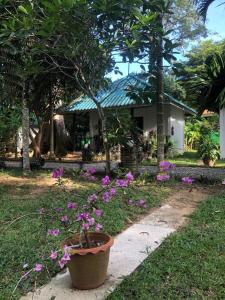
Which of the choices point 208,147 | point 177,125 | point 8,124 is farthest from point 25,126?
point 177,125

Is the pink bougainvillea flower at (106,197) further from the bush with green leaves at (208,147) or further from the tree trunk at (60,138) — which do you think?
the tree trunk at (60,138)

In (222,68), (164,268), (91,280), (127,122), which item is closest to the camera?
(91,280)

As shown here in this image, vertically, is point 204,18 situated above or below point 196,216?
above

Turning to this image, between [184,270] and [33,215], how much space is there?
3.23 m

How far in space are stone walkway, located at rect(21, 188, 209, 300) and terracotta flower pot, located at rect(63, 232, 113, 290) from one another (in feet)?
0.24

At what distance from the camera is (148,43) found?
830cm

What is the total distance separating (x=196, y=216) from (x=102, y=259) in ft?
9.53

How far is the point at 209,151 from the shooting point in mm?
12953

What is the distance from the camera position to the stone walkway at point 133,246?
355 centimetres

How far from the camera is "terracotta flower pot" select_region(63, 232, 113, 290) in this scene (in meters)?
3.53

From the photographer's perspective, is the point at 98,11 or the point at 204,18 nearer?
the point at 98,11

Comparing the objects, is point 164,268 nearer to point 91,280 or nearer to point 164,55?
point 91,280

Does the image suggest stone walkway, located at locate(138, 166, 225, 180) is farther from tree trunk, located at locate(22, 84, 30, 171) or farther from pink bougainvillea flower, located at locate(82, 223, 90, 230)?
pink bougainvillea flower, located at locate(82, 223, 90, 230)

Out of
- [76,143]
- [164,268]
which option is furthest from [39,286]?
[76,143]
